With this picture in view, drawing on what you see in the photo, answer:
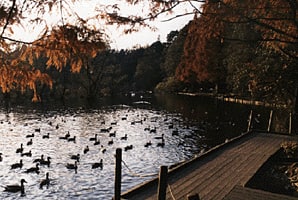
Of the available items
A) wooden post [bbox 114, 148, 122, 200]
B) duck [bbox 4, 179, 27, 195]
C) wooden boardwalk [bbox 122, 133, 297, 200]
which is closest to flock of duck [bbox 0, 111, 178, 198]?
duck [bbox 4, 179, 27, 195]

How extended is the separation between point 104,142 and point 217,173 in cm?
1866

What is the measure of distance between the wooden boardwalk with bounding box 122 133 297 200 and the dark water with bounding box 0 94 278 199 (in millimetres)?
1169

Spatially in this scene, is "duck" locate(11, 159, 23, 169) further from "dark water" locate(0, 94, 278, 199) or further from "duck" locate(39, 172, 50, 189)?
"duck" locate(39, 172, 50, 189)

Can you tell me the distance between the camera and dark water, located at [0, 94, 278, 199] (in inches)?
721

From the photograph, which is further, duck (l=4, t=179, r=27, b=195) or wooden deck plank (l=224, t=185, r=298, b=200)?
duck (l=4, t=179, r=27, b=195)

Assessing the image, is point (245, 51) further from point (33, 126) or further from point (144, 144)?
point (33, 126)

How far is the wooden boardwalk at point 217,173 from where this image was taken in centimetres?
1007

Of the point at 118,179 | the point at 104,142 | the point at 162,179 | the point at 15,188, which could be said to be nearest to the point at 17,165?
the point at 15,188

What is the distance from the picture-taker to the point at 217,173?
1230cm

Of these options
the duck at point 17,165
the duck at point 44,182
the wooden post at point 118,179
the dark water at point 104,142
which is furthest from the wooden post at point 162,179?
the duck at point 17,165

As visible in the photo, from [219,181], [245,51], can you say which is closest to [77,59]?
[219,181]

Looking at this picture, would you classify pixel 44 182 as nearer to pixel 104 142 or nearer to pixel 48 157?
pixel 48 157

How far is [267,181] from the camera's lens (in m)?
13.1

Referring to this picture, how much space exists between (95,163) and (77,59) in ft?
51.3
